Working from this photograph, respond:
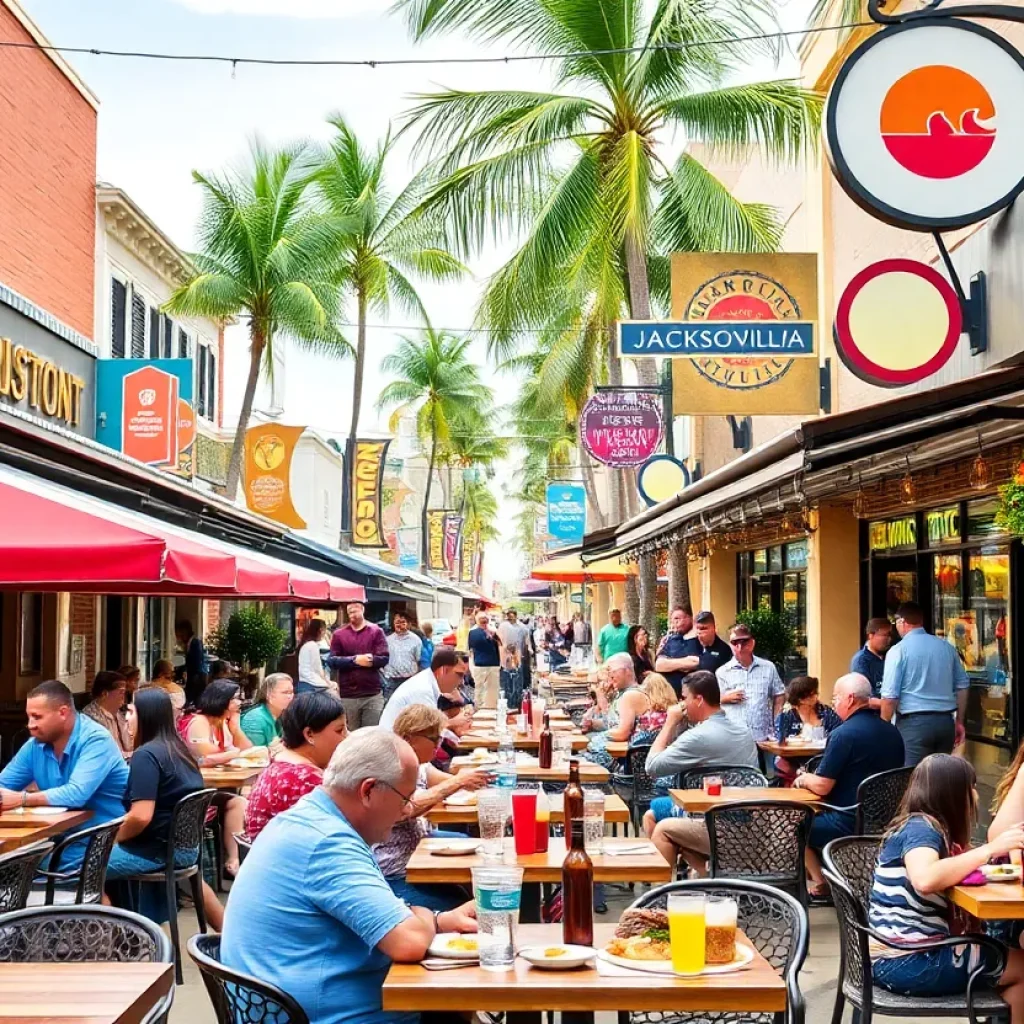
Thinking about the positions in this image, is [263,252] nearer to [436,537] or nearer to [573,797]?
[573,797]

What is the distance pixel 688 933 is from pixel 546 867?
1842mm

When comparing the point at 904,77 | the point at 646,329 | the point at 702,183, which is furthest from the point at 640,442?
the point at 904,77

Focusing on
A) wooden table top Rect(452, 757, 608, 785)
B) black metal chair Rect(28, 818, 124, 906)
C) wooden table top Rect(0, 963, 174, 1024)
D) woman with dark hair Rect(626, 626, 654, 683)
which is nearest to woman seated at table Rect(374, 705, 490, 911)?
black metal chair Rect(28, 818, 124, 906)

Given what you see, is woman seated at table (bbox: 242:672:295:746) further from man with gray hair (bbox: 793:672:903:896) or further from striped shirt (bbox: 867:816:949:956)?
striped shirt (bbox: 867:816:949:956)

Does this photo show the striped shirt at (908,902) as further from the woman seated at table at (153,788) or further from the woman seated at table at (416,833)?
the woman seated at table at (153,788)

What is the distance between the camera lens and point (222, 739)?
34.6 ft

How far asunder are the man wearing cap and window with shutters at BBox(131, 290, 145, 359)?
8160 millimetres

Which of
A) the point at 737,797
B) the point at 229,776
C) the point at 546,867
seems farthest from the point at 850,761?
the point at 229,776

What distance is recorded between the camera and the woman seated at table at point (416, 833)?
20.6 feet

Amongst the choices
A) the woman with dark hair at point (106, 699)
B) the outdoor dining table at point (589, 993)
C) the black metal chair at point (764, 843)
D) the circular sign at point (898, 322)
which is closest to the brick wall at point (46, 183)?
the woman with dark hair at point (106, 699)

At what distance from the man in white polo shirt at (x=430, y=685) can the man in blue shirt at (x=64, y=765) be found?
2.35 metres

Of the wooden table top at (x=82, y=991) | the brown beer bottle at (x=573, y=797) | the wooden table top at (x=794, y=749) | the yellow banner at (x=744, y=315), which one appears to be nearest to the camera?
the wooden table top at (x=82, y=991)

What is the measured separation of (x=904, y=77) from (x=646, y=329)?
3.94m

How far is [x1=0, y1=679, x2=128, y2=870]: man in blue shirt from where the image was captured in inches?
280
